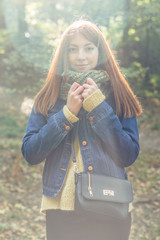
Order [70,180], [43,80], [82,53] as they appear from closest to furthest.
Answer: [70,180] < [82,53] < [43,80]

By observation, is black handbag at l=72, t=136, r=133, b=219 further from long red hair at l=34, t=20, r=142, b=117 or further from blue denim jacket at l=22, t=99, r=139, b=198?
long red hair at l=34, t=20, r=142, b=117

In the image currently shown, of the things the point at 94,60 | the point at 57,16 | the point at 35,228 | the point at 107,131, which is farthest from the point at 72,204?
the point at 57,16

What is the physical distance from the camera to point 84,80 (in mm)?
1702

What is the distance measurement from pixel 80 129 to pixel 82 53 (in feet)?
1.45

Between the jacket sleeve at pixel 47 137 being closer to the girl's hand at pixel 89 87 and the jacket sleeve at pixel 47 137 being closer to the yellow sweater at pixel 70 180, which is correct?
the yellow sweater at pixel 70 180

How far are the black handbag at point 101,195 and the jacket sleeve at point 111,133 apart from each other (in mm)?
147

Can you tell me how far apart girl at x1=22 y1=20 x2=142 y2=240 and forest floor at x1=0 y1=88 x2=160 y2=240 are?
2652 mm

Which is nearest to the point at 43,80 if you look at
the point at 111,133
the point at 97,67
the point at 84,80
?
the point at 97,67

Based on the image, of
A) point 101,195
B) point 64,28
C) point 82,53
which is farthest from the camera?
point 64,28

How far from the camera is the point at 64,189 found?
165 cm

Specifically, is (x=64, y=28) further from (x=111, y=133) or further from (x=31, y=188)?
(x=111, y=133)

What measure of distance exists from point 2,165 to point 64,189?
4451 millimetres

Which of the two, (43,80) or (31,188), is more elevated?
(43,80)

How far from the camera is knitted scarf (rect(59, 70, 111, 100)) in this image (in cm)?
171
